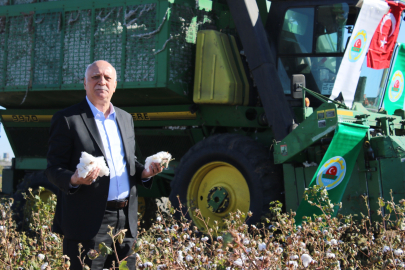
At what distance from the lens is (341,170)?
5160 mm

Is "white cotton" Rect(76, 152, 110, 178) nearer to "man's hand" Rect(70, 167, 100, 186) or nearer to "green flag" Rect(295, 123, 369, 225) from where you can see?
"man's hand" Rect(70, 167, 100, 186)

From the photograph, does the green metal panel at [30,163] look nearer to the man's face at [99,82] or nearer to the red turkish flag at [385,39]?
the red turkish flag at [385,39]

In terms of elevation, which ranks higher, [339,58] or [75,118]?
[339,58]

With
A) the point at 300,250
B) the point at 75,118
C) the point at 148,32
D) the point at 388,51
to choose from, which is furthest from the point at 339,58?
the point at 75,118

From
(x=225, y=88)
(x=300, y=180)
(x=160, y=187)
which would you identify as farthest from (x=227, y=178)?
(x=160, y=187)

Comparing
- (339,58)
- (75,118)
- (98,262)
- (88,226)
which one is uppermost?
(339,58)

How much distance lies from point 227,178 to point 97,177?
353 centimetres

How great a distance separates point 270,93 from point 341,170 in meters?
1.36

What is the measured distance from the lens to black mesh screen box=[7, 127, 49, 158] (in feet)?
27.8

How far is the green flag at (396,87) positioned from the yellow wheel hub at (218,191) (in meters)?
2.29

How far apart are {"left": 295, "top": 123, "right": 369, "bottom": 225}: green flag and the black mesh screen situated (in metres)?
4.99

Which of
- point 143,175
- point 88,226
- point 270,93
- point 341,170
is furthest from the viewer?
point 270,93

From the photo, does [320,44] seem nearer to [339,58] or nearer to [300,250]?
[339,58]

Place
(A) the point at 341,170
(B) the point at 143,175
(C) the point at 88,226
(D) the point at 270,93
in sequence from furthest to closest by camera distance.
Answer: (D) the point at 270,93, (A) the point at 341,170, (B) the point at 143,175, (C) the point at 88,226
